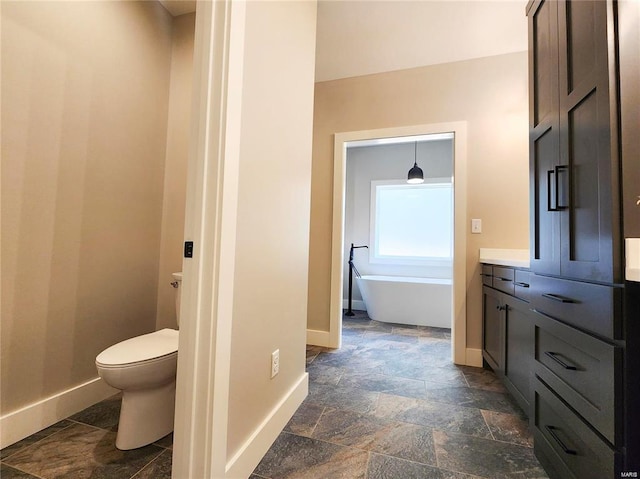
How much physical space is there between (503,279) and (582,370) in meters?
0.98

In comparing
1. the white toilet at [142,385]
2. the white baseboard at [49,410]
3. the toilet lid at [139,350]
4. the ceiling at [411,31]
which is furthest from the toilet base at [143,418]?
the ceiling at [411,31]

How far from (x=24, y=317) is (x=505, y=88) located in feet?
11.8

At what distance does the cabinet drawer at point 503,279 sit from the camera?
171 centimetres

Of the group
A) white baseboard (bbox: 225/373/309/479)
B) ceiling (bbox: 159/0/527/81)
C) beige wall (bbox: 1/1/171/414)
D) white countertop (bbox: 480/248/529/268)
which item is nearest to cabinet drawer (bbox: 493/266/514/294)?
white countertop (bbox: 480/248/529/268)

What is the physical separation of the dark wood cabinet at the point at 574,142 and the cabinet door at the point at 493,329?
703 mm

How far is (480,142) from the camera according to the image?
2383 mm

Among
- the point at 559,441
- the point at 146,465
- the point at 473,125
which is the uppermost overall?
the point at 473,125

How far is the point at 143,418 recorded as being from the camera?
131 cm

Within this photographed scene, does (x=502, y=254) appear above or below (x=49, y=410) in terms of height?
above

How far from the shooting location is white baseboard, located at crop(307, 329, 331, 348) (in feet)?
8.80

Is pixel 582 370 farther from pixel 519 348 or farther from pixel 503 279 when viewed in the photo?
pixel 503 279

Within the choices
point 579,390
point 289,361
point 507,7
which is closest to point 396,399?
point 289,361

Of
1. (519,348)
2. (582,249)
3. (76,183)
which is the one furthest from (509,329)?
(76,183)

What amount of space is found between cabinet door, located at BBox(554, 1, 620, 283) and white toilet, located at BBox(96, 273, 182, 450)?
5.58ft
